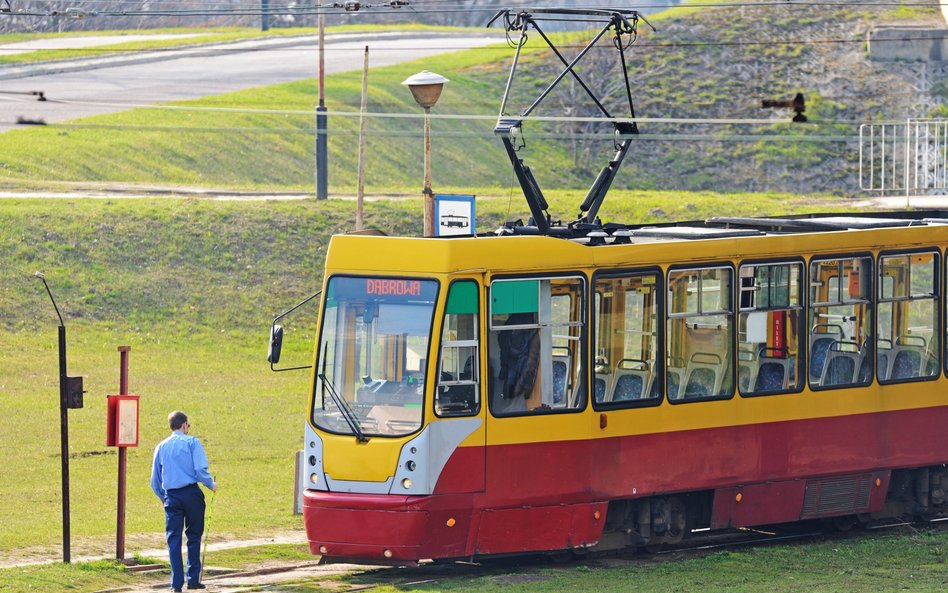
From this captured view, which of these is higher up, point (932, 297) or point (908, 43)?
point (908, 43)

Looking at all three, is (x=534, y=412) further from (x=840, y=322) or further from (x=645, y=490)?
(x=840, y=322)

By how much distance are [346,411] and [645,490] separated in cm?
328

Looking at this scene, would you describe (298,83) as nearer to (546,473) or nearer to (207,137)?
(207,137)

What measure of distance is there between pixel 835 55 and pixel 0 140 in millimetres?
27790

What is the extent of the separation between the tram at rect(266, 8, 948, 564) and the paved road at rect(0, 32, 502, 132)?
2321 centimetres

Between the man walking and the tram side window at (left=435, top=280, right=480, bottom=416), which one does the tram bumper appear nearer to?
the tram side window at (left=435, top=280, right=480, bottom=416)

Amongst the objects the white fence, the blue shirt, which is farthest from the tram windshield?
the white fence

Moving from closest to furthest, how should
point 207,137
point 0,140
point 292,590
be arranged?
point 292,590
point 0,140
point 207,137

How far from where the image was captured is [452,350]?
16016 mm

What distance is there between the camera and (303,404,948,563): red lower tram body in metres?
15.9

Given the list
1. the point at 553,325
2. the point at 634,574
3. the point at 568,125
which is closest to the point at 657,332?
the point at 553,325

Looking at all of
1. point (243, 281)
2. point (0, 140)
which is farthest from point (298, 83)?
point (243, 281)

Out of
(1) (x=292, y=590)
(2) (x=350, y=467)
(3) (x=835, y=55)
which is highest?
(3) (x=835, y=55)

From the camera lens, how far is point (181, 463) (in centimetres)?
1523
